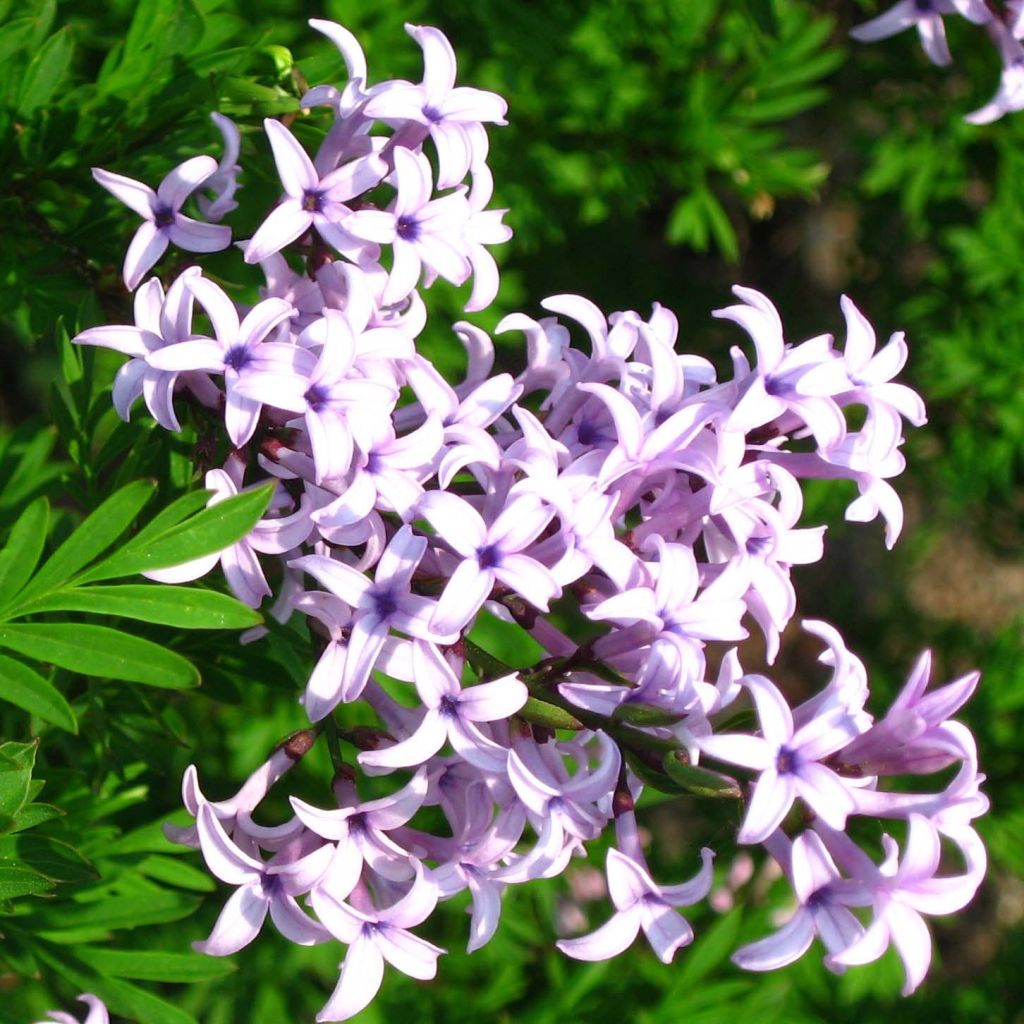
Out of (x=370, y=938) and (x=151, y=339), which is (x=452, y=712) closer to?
(x=370, y=938)

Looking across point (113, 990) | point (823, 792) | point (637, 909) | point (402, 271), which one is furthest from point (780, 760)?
point (113, 990)

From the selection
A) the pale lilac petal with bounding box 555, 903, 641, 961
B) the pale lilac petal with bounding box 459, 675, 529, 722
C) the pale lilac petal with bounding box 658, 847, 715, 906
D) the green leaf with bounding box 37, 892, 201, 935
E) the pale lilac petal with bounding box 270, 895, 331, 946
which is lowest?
the green leaf with bounding box 37, 892, 201, 935

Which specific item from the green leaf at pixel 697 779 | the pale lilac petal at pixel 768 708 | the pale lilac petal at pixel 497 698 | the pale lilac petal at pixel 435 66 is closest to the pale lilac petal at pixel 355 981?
the pale lilac petal at pixel 497 698

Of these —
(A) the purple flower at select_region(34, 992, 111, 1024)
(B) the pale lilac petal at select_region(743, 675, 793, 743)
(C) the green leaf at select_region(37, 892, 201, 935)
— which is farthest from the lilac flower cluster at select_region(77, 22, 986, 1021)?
(C) the green leaf at select_region(37, 892, 201, 935)

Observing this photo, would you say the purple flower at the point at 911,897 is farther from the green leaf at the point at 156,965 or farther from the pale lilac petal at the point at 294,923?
the green leaf at the point at 156,965

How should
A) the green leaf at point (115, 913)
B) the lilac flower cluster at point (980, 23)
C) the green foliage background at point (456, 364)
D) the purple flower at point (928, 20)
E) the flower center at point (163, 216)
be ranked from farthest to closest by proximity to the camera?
1. the purple flower at point (928, 20)
2. the lilac flower cluster at point (980, 23)
3. the green leaf at point (115, 913)
4. the green foliage background at point (456, 364)
5. the flower center at point (163, 216)

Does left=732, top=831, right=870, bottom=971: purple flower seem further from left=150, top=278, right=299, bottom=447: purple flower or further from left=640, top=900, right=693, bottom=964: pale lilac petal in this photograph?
left=150, top=278, right=299, bottom=447: purple flower
